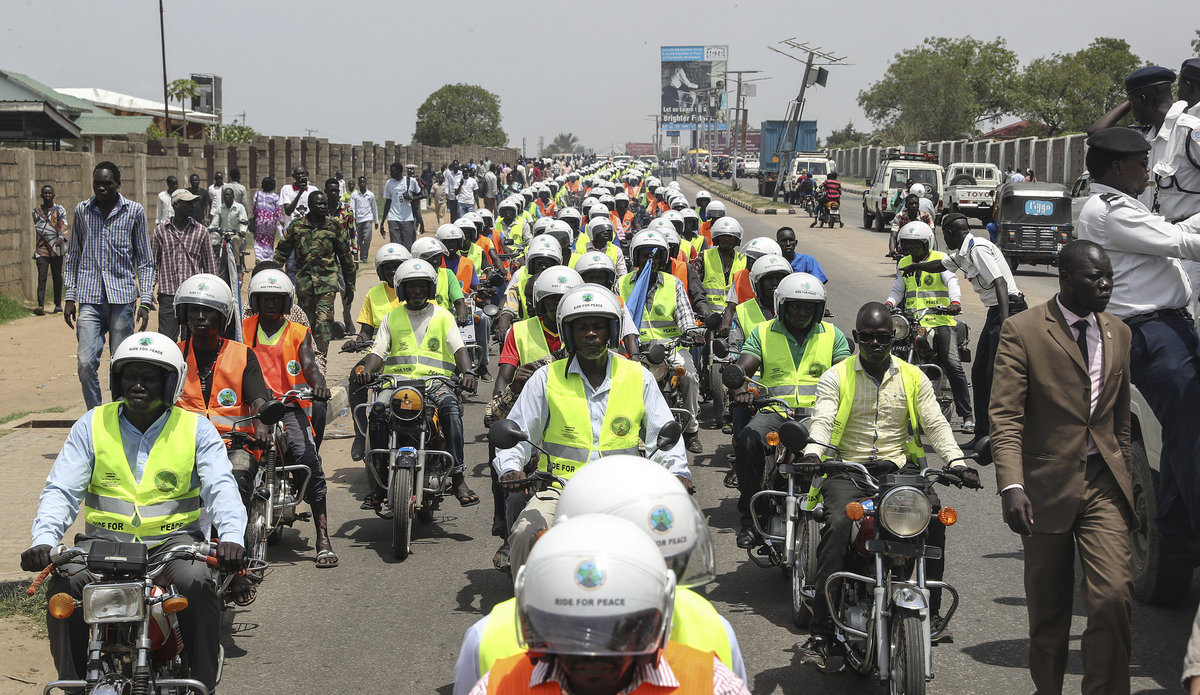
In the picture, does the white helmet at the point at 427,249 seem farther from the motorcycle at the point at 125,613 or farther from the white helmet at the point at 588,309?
the motorcycle at the point at 125,613

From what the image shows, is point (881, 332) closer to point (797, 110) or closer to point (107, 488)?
point (107, 488)

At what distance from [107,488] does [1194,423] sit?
179 inches

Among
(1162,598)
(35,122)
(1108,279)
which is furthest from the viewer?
(35,122)

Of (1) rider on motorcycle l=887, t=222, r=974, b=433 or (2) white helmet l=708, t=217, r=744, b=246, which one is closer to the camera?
(1) rider on motorcycle l=887, t=222, r=974, b=433

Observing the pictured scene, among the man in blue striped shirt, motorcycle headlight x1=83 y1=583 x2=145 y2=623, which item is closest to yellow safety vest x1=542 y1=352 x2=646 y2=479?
motorcycle headlight x1=83 y1=583 x2=145 y2=623

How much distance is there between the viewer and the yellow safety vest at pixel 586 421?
18.9 ft

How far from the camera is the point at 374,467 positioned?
8461mm

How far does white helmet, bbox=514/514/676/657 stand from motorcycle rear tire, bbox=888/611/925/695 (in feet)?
7.97

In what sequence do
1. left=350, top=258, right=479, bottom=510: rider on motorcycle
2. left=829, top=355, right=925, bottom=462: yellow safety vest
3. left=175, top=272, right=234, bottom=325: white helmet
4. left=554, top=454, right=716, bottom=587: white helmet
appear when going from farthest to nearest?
left=350, top=258, right=479, bottom=510: rider on motorcycle → left=175, top=272, right=234, bottom=325: white helmet → left=829, top=355, right=925, bottom=462: yellow safety vest → left=554, top=454, right=716, bottom=587: white helmet

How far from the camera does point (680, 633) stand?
10.1 feet

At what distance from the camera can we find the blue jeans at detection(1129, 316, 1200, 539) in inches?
219

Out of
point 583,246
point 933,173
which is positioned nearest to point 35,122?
point 583,246

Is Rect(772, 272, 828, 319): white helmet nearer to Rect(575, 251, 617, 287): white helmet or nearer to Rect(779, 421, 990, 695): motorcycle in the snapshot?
Rect(575, 251, 617, 287): white helmet

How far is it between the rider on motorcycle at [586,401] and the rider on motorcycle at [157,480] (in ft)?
4.08
